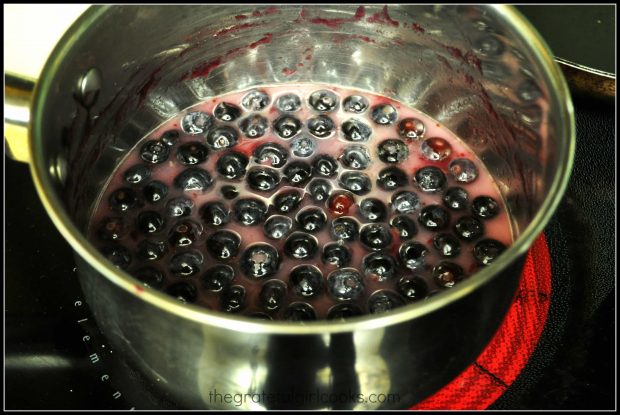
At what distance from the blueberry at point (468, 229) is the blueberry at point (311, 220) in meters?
0.19

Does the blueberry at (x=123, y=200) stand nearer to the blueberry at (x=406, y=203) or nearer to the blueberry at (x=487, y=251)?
the blueberry at (x=406, y=203)

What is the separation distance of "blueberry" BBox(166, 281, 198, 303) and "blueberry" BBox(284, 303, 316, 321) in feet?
0.42

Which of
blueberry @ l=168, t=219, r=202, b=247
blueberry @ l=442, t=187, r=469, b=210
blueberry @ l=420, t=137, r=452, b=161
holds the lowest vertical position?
blueberry @ l=168, t=219, r=202, b=247

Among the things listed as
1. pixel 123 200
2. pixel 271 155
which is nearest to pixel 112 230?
pixel 123 200

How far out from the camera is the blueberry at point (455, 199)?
1.01m

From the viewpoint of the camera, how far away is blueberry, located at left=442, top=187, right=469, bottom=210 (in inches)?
39.8

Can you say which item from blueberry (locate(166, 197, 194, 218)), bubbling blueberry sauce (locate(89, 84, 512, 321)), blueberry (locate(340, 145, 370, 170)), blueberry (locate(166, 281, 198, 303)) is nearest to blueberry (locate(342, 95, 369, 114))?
bubbling blueberry sauce (locate(89, 84, 512, 321))

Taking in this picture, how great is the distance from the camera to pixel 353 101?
1.16 metres

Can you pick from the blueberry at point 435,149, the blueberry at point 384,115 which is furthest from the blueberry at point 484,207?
the blueberry at point 384,115

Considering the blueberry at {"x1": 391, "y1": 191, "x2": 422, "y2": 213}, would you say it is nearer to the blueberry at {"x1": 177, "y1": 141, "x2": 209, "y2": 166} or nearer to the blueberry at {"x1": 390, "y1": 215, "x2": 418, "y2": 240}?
the blueberry at {"x1": 390, "y1": 215, "x2": 418, "y2": 240}

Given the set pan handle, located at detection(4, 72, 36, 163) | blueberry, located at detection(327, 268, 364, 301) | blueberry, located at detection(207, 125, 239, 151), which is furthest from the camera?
blueberry, located at detection(207, 125, 239, 151)

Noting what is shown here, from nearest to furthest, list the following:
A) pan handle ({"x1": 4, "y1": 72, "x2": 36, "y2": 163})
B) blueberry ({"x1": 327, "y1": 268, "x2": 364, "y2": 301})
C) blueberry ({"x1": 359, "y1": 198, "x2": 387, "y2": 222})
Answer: pan handle ({"x1": 4, "y1": 72, "x2": 36, "y2": 163}), blueberry ({"x1": 327, "y1": 268, "x2": 364, "y2": 301}), blueberry ({"x1": 359, "y1": 198, "x2": 387, "y2": 222})

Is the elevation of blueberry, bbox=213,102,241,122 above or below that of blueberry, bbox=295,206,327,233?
above

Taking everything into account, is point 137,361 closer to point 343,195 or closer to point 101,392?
point 101,392
